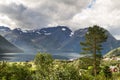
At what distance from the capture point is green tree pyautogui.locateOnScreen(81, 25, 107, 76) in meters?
63.4

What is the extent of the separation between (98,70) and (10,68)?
2696 cm

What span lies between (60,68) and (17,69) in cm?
1603

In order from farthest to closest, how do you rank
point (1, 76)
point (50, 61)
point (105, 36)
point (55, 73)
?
point (105, 36) < point (50, 61) < point (1, 76) < point (55, 73)

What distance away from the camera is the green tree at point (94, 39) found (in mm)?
63375

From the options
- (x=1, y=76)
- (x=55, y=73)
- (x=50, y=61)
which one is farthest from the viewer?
(x=50, y=61)

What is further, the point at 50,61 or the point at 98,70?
the point at 98,70

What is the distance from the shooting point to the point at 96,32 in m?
63.5

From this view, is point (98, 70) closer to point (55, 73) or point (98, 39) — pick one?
point (98, 39)

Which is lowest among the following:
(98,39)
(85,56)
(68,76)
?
(68,76)

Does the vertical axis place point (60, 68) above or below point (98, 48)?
below

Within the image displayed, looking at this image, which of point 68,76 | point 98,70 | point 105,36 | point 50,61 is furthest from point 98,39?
point 68,76

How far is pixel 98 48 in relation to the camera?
64.0 metres

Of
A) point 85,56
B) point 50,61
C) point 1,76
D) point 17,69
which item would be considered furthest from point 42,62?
point 85,56

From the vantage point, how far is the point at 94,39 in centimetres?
6419
